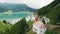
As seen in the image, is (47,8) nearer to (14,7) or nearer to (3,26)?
(14,7)

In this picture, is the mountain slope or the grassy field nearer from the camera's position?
the grassy field

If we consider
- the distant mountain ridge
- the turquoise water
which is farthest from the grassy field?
the distant mountain ridge

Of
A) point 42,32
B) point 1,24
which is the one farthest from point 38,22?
point 1,24

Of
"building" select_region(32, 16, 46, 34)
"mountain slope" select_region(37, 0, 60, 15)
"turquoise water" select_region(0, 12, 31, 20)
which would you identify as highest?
"mountain slope" select_region(37, 0, 60, 15)

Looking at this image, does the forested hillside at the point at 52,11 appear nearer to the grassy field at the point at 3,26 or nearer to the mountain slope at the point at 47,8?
the mountain slope at the point at 47,8

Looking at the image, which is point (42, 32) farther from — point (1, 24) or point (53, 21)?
point (1, 24)

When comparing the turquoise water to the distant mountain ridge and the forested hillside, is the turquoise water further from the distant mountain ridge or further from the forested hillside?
the forested hillside

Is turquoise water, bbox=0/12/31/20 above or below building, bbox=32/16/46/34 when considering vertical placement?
above

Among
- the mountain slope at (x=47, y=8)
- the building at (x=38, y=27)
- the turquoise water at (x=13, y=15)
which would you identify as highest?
the mountain slope at (x=47, y=8)

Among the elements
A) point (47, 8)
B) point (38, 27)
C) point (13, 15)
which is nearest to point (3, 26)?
point (13, 15)

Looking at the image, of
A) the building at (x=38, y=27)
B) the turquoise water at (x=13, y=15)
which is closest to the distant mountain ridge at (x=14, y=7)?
the turquoise water at (x=13, y=15)
